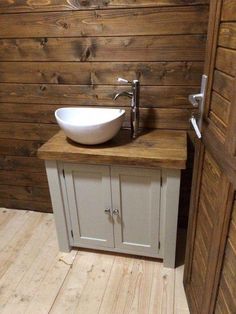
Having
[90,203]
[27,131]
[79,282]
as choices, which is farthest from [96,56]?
[79,282]

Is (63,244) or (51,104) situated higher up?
(51,104)

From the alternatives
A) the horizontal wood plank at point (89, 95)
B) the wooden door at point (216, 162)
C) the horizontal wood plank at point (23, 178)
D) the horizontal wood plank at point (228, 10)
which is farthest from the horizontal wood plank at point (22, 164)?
the horizontal wood plank at point (228, 10)

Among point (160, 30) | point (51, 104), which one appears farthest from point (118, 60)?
point (51, 104)

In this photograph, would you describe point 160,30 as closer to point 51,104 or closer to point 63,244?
point 51,104

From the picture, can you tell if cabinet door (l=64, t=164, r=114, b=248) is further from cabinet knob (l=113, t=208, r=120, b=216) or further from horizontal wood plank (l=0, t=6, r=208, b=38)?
horizontal wood plank (l=0, t=6, r=208, b=38)

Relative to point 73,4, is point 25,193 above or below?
below

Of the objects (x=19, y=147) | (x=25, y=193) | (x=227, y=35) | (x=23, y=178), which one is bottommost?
(x=25, y=193)

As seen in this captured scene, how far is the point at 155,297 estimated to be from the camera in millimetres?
1494

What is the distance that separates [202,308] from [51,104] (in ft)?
4.70

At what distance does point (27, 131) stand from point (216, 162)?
4.60 ft

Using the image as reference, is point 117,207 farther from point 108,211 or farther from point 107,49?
point 107,49

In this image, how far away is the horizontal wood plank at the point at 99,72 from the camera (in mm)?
1517

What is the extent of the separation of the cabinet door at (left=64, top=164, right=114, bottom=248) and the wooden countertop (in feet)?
0.29

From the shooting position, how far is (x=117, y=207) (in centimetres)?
156
